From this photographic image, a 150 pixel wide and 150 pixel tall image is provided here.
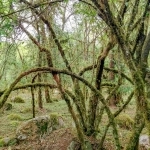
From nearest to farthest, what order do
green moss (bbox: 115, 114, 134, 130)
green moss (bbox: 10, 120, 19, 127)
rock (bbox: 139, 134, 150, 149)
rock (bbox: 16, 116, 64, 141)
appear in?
rock (bbox: 139, 134, 150, 149) → rock (bbox: 16, 116, 64, 141) → green moss (bbox: 10, 120, 19, 127) → green moss (bbox: 115, 114, 134, 130)

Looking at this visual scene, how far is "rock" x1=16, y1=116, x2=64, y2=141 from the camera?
8.62m

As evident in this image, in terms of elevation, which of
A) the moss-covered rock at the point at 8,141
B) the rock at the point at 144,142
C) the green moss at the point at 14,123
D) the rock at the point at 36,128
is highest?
the rock at the point at 36,128

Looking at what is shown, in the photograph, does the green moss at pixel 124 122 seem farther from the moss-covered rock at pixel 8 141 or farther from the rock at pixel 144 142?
the moss-covered rock at pixel 8 141

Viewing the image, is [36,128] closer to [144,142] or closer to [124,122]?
[144,142]

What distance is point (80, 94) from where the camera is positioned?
764cm

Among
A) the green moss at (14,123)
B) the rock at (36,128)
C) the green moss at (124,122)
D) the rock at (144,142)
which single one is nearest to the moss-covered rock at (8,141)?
the rock at (36,128)

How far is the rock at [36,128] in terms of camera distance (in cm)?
862

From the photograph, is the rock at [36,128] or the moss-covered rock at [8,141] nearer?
the moss-covered rock at [8,141]

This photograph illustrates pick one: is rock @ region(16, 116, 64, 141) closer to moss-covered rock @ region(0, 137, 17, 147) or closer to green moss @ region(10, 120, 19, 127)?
moss-covered rock @ region(0, 137, 17, 147)

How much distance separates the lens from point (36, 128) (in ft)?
28.9

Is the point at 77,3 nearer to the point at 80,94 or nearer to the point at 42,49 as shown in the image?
the point at 42,49

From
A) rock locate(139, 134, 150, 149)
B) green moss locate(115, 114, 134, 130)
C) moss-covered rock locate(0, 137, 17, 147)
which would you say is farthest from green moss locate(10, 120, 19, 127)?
rock locate(139, 134, 150, 149)

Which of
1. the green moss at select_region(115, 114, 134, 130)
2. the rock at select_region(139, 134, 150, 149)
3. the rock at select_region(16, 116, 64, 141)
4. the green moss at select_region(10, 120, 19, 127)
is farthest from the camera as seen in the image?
the green moss at select_region(115, 114, 134, 130)

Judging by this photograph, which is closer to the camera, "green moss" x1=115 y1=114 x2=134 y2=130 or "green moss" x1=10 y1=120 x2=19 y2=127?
"green moss" x1=10 y1=120 x2=19 y2=127
